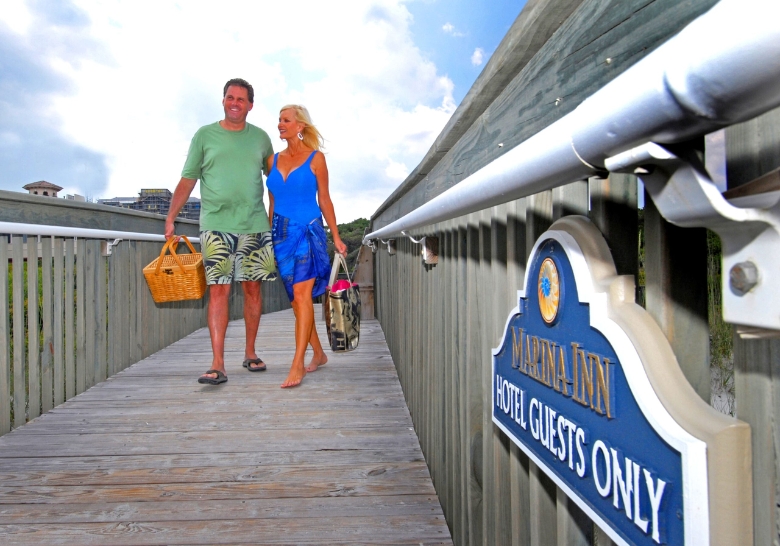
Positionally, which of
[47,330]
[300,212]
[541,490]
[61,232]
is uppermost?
[300,212]

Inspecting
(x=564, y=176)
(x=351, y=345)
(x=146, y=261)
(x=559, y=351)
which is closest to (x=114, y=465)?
(x=351, y=345)

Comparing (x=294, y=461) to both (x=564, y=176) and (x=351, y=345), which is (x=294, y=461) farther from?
(x=564, y=176)

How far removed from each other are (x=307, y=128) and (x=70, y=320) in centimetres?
178

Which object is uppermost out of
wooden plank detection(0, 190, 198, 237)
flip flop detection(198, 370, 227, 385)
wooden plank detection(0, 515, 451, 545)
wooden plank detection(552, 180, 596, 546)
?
wooden plank detection(0, 190, 198, 237)

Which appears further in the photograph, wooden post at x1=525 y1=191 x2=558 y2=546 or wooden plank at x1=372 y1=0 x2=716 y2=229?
wooden post at x1=525 y1=191 x2=558 y2=546

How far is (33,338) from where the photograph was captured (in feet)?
9.12

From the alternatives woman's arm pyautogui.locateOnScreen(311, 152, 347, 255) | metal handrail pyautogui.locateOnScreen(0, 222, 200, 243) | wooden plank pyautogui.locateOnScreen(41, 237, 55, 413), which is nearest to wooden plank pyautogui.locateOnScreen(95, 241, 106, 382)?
metal handrail pyautogui.locateOnScreen(0, 222, 200, 243)

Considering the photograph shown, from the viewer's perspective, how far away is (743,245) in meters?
0.40

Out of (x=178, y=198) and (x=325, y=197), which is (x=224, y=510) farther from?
(x=178, y=198)

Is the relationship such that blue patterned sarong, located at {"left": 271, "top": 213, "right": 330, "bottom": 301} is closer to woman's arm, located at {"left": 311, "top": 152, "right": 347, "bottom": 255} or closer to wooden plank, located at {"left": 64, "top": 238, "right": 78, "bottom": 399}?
woman's arm, located at {"left": 311, "top": 152, "right": 347, "bottom": 255}

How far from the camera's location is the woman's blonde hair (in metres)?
3.20

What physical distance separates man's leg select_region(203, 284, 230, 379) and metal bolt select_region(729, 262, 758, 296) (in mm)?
3084

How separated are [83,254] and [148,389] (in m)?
0.93

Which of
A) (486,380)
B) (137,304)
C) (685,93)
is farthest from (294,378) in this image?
(685,93)
